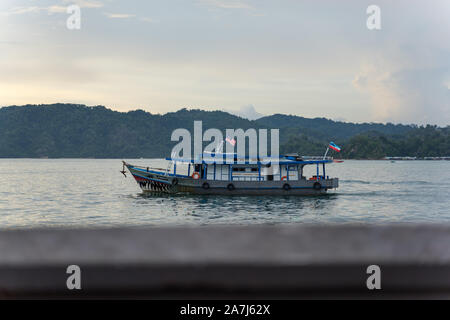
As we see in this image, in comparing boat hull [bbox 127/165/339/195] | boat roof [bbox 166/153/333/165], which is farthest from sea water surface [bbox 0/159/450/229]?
boat roof [bbox 166/153/333/165]

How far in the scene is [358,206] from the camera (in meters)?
42.0

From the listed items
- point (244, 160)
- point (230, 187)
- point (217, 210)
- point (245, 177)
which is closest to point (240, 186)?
point (230, 187)

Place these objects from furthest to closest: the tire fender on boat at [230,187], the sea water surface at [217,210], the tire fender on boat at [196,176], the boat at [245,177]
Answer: the tire fender on boat at [196,176] → the boat at [245,177] → the tire fender on boat at [230,187] → the sea water surface at [217,210]

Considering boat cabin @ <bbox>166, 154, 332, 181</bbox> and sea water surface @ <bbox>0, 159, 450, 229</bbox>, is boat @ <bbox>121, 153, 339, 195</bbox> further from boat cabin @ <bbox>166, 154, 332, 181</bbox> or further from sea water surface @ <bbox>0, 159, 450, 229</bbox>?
sea water surface @ <bbox>0, 159, 450, 229</bbox>

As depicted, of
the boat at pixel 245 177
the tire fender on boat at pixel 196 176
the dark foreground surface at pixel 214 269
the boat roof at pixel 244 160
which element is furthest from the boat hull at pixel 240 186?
the dark foreground surface at pixel 214 269

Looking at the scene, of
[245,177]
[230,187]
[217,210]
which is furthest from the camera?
[245,177]

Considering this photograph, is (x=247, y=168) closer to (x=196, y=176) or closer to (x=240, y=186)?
(x=240, y=186)

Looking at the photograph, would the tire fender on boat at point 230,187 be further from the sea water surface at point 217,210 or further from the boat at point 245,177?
the sea water surface at point 217,210

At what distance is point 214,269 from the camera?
194cm

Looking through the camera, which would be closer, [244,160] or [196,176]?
[244,160]

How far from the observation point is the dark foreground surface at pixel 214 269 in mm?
1944

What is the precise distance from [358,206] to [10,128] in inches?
5319
